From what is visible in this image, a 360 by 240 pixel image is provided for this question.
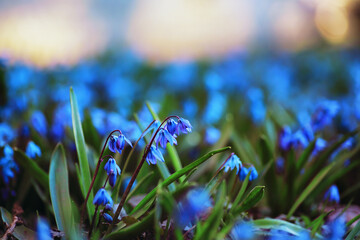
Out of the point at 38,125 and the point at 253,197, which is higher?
the point at 38,125

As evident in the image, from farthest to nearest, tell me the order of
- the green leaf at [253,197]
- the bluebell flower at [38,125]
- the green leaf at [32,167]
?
1. the bluebell flower at [38,125]
2. the green leaf at [32,167]
3. the green leaf at [253,197]

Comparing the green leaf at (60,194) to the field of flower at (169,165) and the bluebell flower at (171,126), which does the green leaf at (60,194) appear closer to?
the field of flower at (169,165)

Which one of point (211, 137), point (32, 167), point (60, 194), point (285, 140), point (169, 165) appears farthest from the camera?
point (211, 137)

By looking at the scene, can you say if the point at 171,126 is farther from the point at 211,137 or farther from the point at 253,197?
the point at 211,137

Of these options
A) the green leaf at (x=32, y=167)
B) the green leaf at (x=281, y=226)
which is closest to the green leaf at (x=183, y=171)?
the green leaf at (x=281, y=226)

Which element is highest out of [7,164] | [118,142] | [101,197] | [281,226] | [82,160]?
[7,164]

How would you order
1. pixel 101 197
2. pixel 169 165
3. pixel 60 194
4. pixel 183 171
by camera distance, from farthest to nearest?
1. pixel 169 165
2. pixel 60 194
3. pixel 183 171
4. pixel 101 197

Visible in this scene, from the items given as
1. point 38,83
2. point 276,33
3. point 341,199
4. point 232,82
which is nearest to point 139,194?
point 341,199

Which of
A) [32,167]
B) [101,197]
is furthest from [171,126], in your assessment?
[32,167]

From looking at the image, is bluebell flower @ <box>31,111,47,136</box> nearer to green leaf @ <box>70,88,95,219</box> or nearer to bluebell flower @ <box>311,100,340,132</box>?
green leaf @ <box>70,88,95,219</box>
